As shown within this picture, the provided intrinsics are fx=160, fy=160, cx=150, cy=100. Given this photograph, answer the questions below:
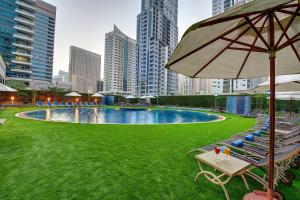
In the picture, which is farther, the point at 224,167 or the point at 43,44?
the point at 43,44

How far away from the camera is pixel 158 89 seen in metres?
73.9

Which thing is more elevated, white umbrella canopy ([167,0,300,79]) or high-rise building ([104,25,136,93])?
high-rise building ([104,25,136,93])

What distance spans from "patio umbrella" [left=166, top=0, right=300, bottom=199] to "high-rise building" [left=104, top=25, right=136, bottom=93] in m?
106

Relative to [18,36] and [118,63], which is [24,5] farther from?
[118,63]

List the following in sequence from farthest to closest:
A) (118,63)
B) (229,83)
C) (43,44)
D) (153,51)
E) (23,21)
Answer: (118,63), (43,44), (153,51), (229,83), (23,21)

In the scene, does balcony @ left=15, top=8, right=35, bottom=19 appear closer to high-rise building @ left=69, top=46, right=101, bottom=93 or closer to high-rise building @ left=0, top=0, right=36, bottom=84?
high-rise building @ left=0, top=0, right=36, bottom=84

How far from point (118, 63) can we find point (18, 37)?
68.2 meters

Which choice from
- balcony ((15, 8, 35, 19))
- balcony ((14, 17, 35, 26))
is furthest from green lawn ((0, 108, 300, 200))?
balcony ((15, 8, 35, 19))

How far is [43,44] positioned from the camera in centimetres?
7919

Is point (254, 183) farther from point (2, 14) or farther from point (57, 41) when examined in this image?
point (57, 41)

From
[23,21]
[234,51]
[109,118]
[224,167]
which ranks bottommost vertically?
[109,118]

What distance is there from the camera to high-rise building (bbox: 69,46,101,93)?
167m

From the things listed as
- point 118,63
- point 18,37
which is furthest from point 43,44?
point 118,63

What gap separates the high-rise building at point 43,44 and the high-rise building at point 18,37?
872 inches
